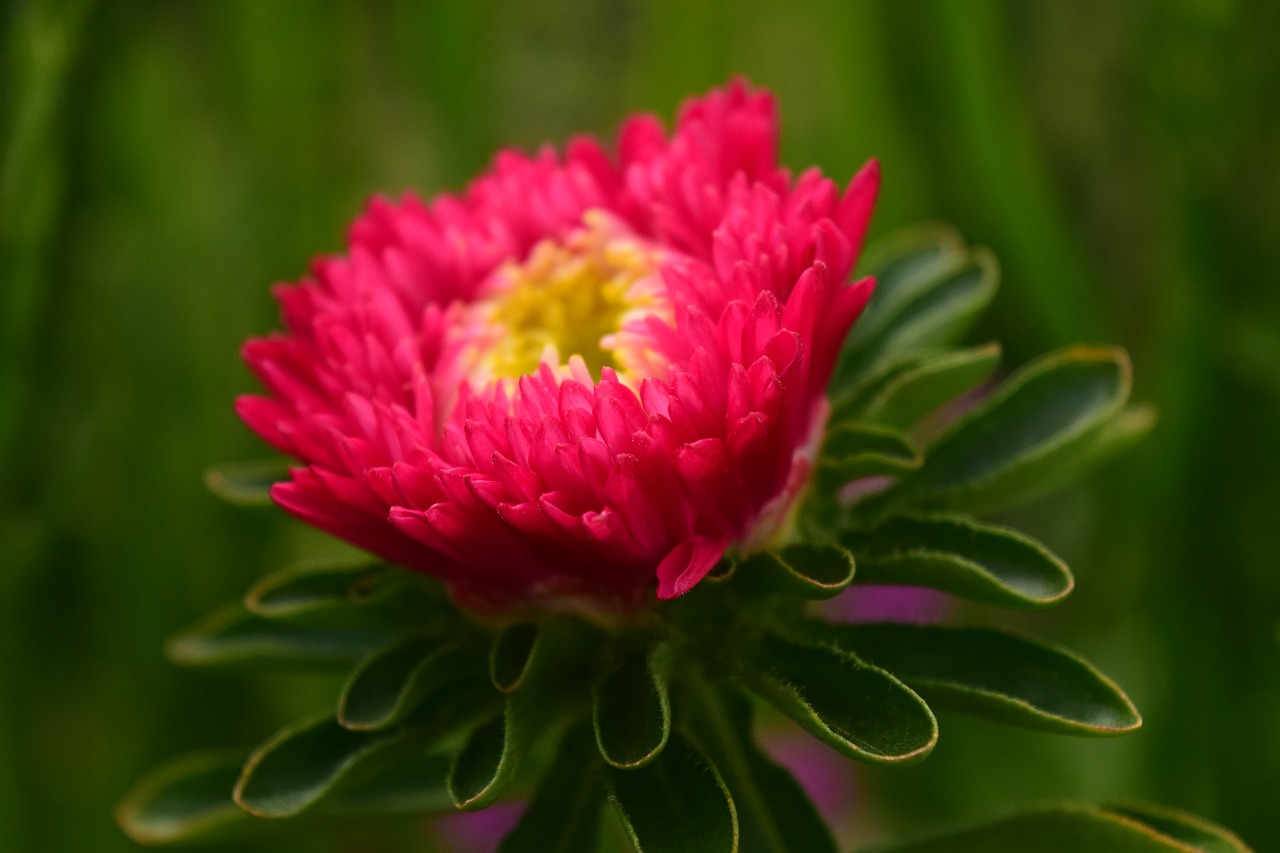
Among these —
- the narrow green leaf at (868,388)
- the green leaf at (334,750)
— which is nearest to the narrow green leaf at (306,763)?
the green leaf at (334,750)

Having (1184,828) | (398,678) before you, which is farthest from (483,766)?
(1184,828)

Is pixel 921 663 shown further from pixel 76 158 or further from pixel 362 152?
pixel 362 152

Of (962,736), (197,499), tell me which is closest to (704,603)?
(962,736)

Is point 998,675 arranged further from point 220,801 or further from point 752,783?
point 220,801

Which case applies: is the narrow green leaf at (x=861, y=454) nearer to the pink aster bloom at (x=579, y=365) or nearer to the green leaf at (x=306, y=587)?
the pink aster bloom at (x=579, y=365)

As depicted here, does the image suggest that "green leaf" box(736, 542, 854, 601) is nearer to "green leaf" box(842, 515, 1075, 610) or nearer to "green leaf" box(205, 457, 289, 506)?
"green leaf" box(842, 515, 1075, 610)

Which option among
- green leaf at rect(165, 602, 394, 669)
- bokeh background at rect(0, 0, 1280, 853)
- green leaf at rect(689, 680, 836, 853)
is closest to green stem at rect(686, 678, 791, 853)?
green leaf at rect(689, 680, 836, 853)
